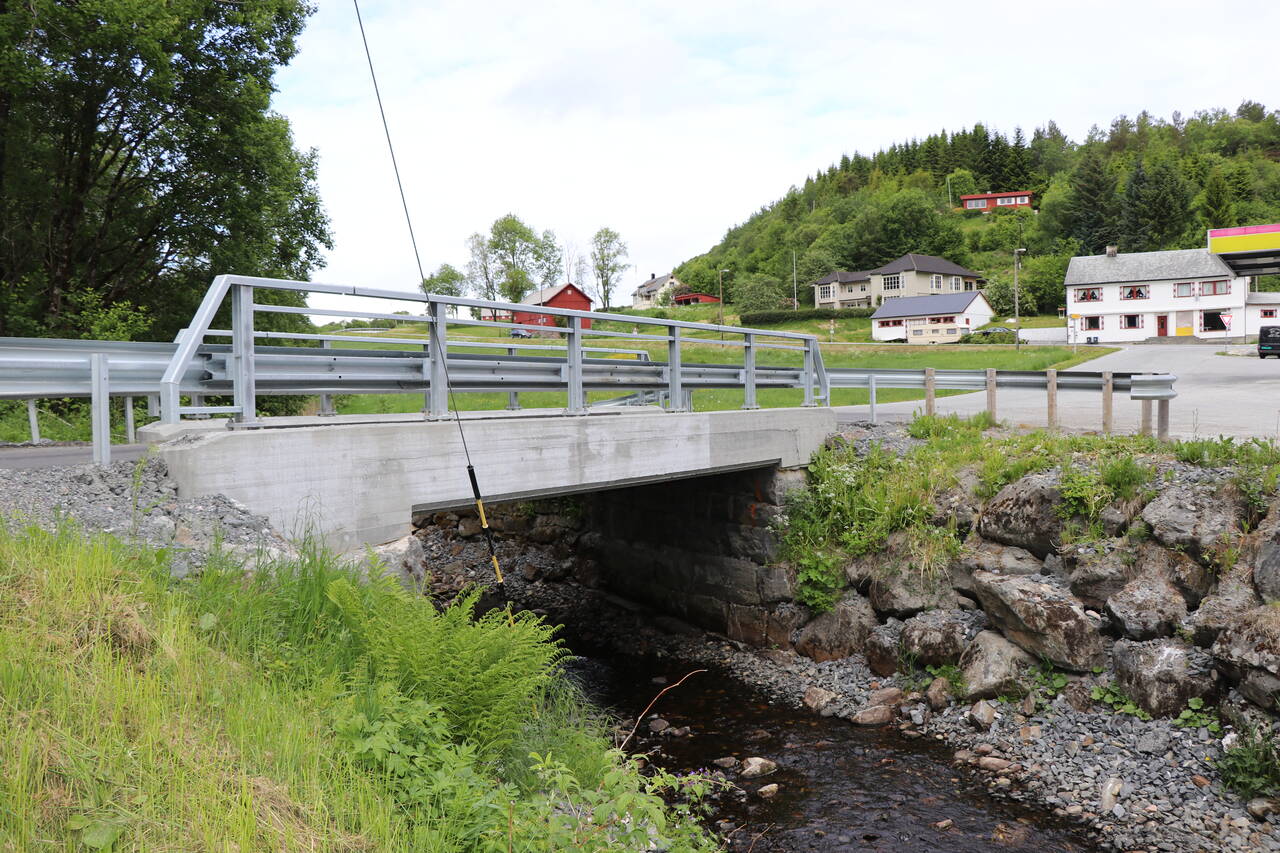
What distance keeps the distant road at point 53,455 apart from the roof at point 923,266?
3632 inches

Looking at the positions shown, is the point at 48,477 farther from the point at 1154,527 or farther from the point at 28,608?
the point at 1154,527

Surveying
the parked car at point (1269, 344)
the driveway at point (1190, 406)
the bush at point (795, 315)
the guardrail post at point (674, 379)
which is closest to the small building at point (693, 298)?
the bush at point (795, 315)

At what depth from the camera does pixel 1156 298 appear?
205 feet

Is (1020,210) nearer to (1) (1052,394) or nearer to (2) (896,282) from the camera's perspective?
(2) (896,282)

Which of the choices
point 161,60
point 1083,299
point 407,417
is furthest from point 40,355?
point 1083,299

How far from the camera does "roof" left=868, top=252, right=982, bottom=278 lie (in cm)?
9231

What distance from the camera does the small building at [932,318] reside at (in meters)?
71.9

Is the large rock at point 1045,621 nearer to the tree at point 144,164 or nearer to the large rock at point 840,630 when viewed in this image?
the large rock at point 840,630

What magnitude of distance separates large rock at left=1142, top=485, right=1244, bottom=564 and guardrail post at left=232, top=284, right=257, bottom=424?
373 inches

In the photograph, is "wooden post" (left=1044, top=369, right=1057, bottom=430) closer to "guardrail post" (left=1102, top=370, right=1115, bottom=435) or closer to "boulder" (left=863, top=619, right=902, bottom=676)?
"guardrail post" (left=1102, top=370, right=1115, bottom=435)

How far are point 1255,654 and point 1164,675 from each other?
3.18ft

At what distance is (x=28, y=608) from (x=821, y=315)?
81456 millimetres

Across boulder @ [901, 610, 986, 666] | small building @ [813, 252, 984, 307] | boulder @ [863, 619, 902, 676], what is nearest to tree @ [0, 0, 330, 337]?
boulder @ [863, 619, 902, 676]

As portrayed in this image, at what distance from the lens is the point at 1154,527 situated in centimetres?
936
